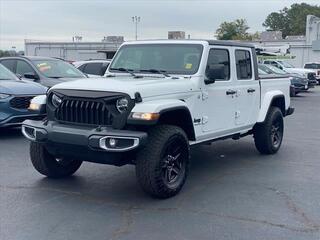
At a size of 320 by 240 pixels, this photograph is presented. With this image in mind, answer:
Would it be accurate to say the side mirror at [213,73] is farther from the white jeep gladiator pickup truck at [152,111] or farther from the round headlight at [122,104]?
the round headlight at [122,104]

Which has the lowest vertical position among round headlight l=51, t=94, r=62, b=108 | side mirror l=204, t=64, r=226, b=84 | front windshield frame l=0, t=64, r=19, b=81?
round headlight l=51, t=94, r=62, b=108

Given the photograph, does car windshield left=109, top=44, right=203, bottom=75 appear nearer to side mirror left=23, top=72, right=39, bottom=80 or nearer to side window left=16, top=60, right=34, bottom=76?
side mirror left=23, top=72, right=39, bottom=80

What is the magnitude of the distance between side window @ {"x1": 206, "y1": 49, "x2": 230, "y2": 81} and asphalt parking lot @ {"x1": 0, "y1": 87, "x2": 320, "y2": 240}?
1424 mm

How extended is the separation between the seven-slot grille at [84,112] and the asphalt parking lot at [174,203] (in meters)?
0.92

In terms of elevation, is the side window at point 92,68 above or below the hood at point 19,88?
above

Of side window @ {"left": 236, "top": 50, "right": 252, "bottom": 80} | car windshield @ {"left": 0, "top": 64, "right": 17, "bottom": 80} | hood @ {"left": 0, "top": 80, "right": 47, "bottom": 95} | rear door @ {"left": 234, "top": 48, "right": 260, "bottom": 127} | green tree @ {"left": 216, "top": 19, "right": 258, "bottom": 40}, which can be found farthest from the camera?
green tree @ {"left": 216, "top": 19, "right": 258, "bottom": 40}

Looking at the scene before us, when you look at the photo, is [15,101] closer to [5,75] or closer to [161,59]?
[5,75]

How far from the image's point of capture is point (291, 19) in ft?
300

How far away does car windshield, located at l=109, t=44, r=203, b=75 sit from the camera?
662 centimetres

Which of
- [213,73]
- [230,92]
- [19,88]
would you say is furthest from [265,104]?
[19,88]

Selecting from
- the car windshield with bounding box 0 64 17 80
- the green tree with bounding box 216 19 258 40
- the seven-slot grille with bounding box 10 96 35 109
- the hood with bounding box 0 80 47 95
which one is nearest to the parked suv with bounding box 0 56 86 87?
the car windshield with bounding box 0 64 17 80

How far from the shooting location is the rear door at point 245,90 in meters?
7.39

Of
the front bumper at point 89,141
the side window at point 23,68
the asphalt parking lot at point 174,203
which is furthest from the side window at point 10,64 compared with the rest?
the front bumper at point 89,141

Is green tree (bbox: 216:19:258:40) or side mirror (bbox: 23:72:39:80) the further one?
green tree (bbox: 216:19:258:40)
